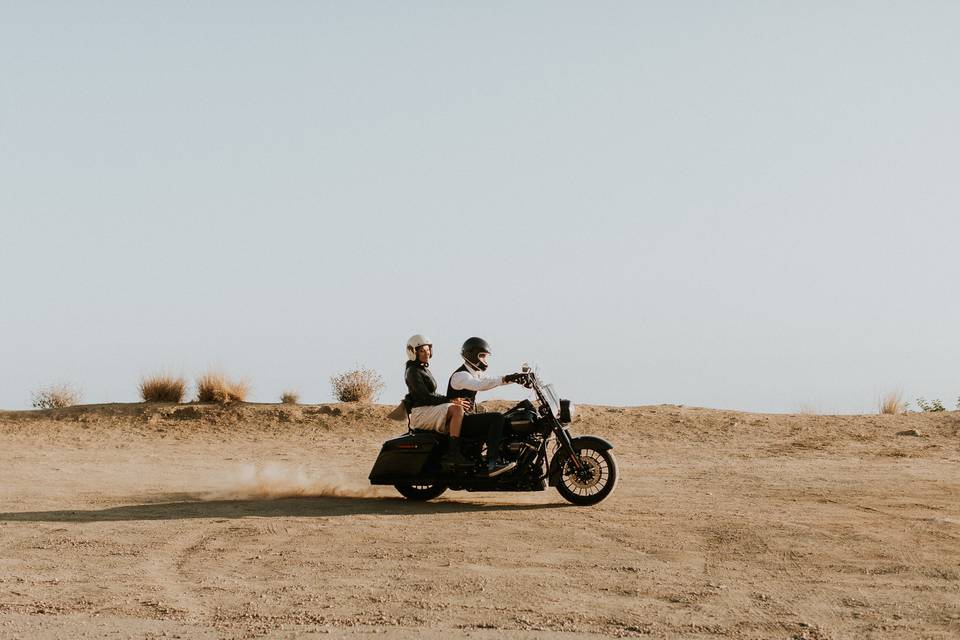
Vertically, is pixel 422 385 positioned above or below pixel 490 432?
above

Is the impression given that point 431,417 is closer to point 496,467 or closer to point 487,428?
point 487,428

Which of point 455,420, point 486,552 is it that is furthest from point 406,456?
point 486,552

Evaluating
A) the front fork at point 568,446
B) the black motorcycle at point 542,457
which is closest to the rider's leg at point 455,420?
the black motorcycle at point 542,457

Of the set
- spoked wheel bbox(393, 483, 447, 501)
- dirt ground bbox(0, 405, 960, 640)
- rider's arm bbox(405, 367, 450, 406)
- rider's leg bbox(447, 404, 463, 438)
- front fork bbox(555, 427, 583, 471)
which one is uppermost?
rider's arm bbox(405, 367, 450, 406)

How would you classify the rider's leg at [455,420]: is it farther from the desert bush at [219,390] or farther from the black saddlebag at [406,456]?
the desert bush at [219,390]

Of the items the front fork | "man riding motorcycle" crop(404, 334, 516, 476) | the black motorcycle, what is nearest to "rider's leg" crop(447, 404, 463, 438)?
"man riding motorcycle" crop(404, 334, 516, 476)

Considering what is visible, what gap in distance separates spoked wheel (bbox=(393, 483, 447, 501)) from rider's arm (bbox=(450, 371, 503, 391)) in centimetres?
163

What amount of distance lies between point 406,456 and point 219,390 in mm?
12781

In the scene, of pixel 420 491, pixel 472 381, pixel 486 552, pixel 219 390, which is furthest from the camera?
pixel 219 390

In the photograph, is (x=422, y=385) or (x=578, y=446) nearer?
(x=578, y=446)

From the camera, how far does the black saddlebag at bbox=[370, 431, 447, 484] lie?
1312 centimetres

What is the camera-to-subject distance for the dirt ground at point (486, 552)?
24.3ft

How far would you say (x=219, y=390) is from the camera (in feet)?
81.5

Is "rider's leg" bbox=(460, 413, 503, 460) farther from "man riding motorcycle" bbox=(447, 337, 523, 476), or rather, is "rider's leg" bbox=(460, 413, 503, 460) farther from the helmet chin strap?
the helmet chin strap
